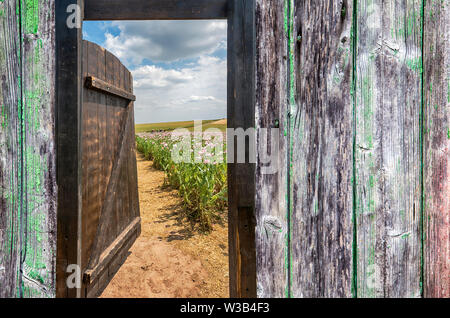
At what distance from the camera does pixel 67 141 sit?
3.80 feet

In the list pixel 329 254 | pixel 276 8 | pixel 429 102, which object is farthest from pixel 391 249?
pixel 276 8

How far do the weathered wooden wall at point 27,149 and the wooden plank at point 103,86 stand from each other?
2.37 ft

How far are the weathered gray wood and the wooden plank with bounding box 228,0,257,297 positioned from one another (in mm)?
38

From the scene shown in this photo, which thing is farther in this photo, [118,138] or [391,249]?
[118,138]

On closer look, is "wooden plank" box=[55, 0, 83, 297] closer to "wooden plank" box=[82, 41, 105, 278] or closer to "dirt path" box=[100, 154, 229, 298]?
"wooden plank" box=[82, 41, 105, 278]

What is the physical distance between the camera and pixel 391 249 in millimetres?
1163

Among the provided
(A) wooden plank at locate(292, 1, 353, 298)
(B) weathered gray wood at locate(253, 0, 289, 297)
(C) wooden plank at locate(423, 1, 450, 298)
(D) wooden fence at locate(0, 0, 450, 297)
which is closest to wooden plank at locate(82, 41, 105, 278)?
(D) wooden fence at locate(0, 0, 450, 297)

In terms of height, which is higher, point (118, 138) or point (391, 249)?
point (118, 138)

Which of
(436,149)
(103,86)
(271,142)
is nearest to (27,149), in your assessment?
(103,86)

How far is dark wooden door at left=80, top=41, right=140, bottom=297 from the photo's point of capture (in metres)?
1.94

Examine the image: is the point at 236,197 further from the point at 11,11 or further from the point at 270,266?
the point at 11,11

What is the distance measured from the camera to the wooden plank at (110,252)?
1.97 meters

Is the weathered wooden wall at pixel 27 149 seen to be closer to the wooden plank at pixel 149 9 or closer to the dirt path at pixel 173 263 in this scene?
the wooden plank at pixel 149 9
